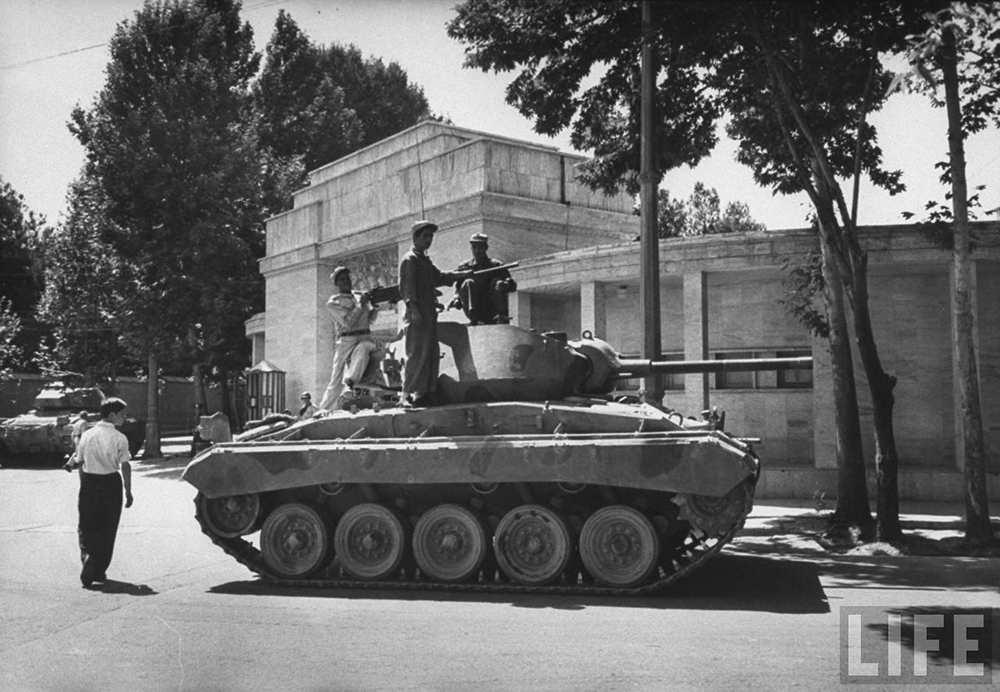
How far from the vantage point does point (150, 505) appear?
56.1 feet

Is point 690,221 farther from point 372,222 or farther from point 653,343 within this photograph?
point 653,343

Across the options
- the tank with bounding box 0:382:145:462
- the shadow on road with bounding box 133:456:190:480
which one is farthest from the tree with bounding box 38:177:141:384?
the shadow on road with bounding box 133:456:190:480

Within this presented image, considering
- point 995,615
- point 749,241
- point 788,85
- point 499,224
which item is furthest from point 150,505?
point 995,615

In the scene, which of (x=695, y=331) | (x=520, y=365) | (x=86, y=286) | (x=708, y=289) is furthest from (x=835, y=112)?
(x=86, y=286)

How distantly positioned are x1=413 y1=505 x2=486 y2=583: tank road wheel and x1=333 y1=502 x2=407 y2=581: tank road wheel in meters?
0.22

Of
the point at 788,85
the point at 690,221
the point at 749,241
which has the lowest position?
the point at 749,241

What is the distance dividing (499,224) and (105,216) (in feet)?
42.9

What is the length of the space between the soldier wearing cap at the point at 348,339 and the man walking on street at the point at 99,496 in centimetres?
250

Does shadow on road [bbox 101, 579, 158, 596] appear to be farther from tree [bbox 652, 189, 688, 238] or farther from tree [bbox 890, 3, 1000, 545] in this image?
tree [bbox 652, 189, 688, 238]

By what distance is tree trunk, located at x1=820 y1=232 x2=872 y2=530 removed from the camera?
1268 cm

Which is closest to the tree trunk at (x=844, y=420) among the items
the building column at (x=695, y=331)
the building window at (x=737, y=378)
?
the building column at (x=695, y=331)

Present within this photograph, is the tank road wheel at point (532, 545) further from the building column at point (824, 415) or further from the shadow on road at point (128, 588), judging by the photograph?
the building column at point (824, 415)

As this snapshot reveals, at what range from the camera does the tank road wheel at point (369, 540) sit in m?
9.48

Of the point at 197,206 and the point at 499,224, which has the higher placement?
the point at 197,206
